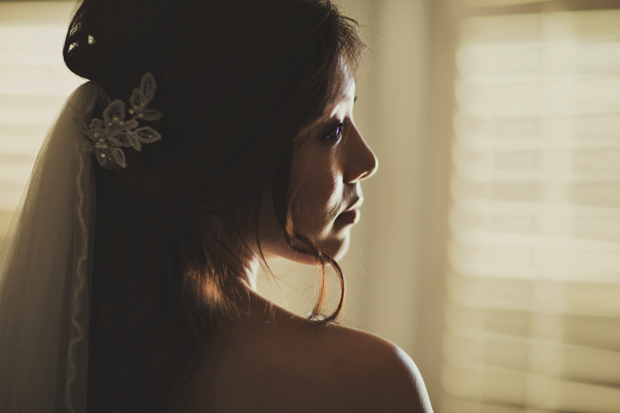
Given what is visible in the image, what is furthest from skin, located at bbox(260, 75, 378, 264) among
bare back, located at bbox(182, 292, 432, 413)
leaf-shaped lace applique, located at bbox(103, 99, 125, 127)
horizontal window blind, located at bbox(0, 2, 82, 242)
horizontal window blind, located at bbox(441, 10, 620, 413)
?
horizontal window blind, located at bbox(0, 2, 82, 242)

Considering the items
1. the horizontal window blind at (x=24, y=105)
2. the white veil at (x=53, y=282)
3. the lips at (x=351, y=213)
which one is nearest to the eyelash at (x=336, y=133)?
the lips at (x=351, y=213)

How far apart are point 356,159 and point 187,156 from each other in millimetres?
296

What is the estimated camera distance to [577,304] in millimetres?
1356

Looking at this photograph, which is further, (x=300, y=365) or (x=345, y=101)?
(x=345, y=101)

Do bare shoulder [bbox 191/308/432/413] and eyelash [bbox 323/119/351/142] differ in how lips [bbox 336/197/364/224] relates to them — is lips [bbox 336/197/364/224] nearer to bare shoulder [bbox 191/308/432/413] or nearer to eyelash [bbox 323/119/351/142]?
eyelash [bbox 323/119/351/142]

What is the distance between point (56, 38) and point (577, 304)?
2224 mm

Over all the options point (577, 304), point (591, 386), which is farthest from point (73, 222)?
point (591, 386)

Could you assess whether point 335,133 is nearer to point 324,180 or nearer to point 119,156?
point 324,180

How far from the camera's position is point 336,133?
71 cm

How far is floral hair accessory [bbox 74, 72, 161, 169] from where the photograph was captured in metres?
0.63

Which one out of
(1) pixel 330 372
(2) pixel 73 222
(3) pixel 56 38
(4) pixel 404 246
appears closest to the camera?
(1) pixel 330 372

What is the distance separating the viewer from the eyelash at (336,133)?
697 millimetres

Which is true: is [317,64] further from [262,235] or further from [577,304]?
[577,304]

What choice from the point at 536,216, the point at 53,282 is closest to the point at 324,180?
the point at 53,282
